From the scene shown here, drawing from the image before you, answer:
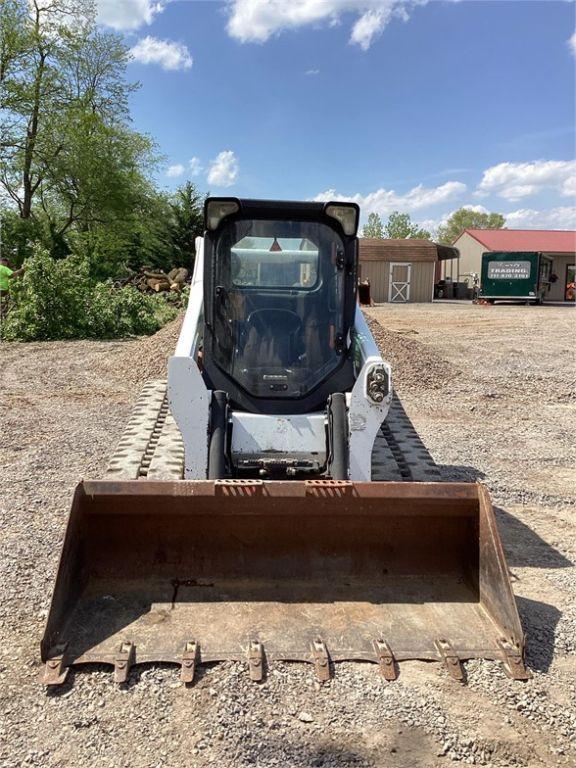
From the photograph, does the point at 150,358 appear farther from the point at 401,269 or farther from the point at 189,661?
the point at 401,269

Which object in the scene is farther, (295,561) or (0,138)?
(0,138)

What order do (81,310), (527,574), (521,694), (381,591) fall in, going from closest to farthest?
1. (521,694)
2. (381,591)
3. (527,574)
4. (81,310)

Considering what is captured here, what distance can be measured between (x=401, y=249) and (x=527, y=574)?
113 feet

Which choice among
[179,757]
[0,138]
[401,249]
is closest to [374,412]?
[179,757]

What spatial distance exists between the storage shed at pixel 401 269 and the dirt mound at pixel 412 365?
25.3m

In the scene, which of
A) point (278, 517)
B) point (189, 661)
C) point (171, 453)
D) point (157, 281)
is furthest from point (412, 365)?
point (157, 281)

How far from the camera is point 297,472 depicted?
453 cm

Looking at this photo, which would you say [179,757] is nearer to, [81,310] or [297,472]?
[297,472]

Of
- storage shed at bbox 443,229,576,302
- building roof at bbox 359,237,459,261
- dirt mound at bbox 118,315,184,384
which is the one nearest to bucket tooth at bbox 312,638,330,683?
dirt mound at bbox 118,315,184,384

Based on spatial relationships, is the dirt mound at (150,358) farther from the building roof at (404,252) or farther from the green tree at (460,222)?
the green tree at (460,222)

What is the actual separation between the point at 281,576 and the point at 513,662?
4.36 feet

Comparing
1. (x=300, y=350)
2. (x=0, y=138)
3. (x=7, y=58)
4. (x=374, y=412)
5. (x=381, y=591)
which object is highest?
(x=7, y=58)

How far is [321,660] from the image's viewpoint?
3.19 m

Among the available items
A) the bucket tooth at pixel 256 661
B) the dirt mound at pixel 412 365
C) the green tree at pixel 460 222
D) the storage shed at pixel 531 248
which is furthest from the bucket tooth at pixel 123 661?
the green tree at pixel 460 222
